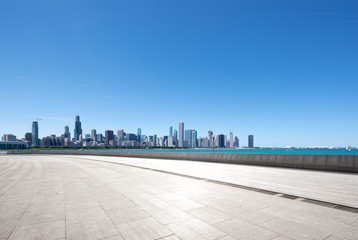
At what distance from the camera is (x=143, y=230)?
448 cm

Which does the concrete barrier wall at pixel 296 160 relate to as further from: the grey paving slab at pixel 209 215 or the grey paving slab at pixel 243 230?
the grey paving slab at pixel 243 230

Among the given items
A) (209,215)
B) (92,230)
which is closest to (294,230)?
(209,215)

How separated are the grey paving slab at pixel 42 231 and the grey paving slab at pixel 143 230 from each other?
1332 millimetres

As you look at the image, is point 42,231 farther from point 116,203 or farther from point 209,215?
point 209,215

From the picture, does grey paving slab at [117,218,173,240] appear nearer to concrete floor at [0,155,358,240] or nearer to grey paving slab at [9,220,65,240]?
concrete floor at [0,155,358,240]

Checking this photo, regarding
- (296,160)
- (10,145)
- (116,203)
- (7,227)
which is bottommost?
(10,145)

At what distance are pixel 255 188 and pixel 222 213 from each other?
3.92 meters

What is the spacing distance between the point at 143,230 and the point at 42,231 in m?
2.33

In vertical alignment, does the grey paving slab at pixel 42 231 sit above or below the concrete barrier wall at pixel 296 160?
above

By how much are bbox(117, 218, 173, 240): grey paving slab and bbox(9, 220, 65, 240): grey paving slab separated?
52.4 inches

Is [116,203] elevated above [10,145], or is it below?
above

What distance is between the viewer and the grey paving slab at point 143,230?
13.7ft

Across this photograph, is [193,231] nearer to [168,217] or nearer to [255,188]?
[168,217]

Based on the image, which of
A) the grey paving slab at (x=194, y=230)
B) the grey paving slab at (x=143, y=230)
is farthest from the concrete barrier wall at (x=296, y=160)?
the grey paving slab at (x=143, y=230)
